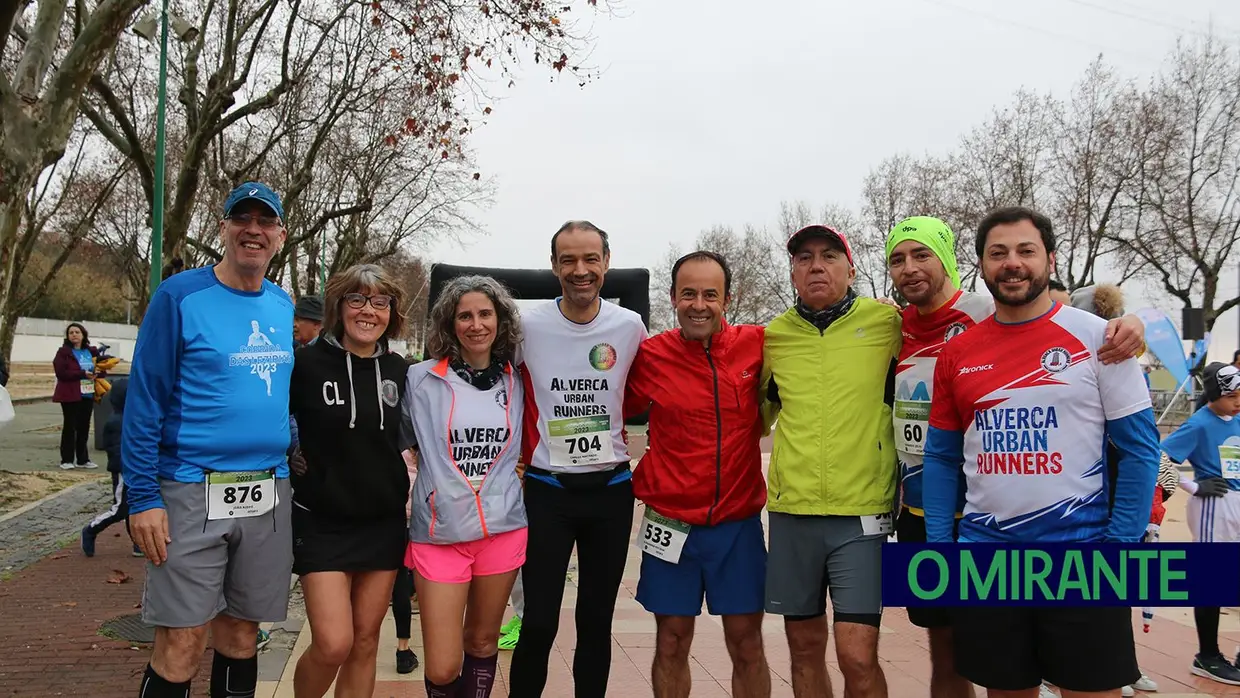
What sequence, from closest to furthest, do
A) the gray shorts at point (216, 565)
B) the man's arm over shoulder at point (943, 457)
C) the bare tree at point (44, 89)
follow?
the man's arm over shoulder at point (943, 457) → the gray shorts at point (216, 565) → the bare tree at point (44, 89)

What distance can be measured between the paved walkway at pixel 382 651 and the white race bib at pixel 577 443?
1523 mm

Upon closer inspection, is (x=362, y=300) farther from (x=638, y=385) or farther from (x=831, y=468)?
(x=831, y=468)

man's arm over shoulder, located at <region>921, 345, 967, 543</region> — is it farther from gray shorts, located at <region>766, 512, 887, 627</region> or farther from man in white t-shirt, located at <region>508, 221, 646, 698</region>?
man in white t-shirt, located at <region>508, 221, 646, 698</region>

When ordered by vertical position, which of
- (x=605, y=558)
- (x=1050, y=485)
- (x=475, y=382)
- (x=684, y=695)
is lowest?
(x=684, y=695)

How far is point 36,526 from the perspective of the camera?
28.7 feet

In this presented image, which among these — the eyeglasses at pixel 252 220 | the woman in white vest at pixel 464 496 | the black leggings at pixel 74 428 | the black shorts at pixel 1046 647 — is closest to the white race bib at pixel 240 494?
the woman in white vest at pixel 464 496

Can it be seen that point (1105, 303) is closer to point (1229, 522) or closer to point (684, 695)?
point (1229, 522)

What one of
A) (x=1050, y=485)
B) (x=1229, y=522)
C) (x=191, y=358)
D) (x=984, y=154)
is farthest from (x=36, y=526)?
(x=984, y=154)

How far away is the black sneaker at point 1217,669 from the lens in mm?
4637

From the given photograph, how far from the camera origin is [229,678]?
3.16m

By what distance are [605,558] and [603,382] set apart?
74 centimetres

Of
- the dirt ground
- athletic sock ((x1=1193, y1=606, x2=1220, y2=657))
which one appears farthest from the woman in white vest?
the dirt ground

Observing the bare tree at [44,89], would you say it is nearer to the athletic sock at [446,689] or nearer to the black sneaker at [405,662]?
the black sneaker at [405,662]

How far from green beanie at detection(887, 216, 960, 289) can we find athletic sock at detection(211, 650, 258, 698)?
3.00 m
